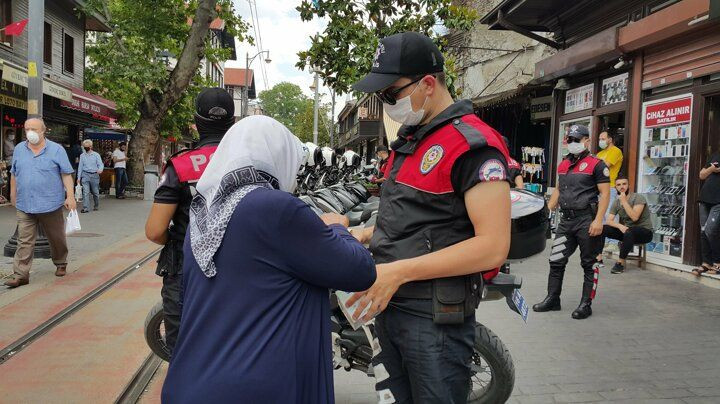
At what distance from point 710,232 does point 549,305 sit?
2.66 meters

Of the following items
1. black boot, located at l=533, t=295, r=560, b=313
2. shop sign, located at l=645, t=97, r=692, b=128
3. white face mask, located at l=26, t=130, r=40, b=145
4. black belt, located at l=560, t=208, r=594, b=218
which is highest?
shop sign, located at l=645, t=97, r=692, b=128

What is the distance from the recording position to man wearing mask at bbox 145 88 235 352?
3238mm

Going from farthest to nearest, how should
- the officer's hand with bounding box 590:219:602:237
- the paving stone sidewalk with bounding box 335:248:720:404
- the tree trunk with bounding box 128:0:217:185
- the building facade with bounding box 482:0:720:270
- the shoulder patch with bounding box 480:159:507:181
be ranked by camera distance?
the tree trunk with bounding box 128:0:217:185, the building facade with bounding box 482:0:720:270, the officer's hand with bounding box 590:219:602:237, the paving stone sidewalk with bounding box 335:248:720:404, the shoulder patch with bounding box 480:159:507:181

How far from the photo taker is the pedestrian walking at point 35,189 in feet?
21.0

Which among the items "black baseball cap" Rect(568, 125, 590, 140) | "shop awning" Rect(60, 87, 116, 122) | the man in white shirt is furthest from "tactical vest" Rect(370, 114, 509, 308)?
the man in white shirt

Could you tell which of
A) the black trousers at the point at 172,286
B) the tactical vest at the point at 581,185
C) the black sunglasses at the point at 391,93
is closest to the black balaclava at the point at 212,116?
the black trousers at the point at 172,286

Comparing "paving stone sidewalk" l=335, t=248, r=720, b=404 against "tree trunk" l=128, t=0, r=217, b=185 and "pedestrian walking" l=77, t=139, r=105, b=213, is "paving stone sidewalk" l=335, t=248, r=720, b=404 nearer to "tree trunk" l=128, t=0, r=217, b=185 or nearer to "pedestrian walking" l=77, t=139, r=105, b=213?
"pedestrian walking" l=77, t=139, r=105, b=213

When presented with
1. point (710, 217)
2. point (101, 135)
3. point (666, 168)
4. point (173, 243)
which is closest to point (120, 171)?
point (101, 135)

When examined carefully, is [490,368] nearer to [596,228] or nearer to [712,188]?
[596,228]

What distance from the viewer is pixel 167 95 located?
19000mm

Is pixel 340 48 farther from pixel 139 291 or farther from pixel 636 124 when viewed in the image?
pixel 139 291

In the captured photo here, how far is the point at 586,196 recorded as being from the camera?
18.9 feet

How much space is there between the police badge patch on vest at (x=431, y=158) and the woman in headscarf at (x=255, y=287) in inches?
15.3

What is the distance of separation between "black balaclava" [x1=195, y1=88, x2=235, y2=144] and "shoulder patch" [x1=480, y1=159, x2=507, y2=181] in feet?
6.73
